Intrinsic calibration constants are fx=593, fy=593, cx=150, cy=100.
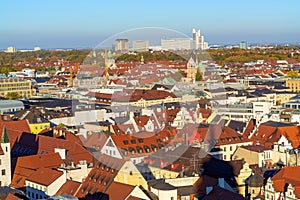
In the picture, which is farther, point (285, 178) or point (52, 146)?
point (52, 146)

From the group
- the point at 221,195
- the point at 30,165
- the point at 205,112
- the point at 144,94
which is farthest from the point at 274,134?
the point at 144,94

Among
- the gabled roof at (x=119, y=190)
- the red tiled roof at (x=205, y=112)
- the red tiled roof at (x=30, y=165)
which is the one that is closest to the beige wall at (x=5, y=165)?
the red tiled roof at (x=30, y=165)

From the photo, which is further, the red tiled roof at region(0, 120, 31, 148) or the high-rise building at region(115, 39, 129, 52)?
the red tiled roof at region(0, 120, 31, 148)

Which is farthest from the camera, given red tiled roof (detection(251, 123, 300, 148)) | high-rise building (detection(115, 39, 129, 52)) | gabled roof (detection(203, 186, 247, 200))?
red tiled roof (detection(251, 123, 300, 148))

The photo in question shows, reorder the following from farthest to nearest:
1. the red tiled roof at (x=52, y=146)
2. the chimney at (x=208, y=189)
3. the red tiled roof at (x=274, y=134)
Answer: the red tiled roof at (x=274, y=134)
the red tiled roof at (x=52, y=146)
the chimney at (x=208, y=189)

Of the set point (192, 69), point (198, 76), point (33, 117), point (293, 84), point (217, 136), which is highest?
point (192, 69)

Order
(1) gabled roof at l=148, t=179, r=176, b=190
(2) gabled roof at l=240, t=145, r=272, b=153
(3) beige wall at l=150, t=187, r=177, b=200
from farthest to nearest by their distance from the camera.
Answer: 1. (2) gabled roof at l=240, t=145, r=272, b=153
2. (1) gabled roof at l=148, t=179, r=176, b=190
3. (3) beige wall at l=150, t=187, r=177, b=200

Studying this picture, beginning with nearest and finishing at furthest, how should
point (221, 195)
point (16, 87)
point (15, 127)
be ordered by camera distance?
point (221, 195) < point (15, 127) < point (16, 87)

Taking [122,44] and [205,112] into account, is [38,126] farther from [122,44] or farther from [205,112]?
[205,112]

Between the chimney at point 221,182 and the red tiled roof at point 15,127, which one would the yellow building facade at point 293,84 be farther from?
the chimney at point 221,182

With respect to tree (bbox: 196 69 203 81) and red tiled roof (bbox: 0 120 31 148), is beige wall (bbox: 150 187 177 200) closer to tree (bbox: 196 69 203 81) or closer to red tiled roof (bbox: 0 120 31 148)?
red tiled roof (bbox: 0 120 31 148)

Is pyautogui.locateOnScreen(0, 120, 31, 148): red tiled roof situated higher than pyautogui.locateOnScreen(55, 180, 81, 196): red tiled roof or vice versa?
pyautogui.locateOnScreen(0, 120, 31, 148): red tiled roof

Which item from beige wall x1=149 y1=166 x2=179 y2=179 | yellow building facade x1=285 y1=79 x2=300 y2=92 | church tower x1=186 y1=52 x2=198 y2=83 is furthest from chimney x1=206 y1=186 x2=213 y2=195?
yellow building facade x1=285 y1=79 x2=300 y2=92

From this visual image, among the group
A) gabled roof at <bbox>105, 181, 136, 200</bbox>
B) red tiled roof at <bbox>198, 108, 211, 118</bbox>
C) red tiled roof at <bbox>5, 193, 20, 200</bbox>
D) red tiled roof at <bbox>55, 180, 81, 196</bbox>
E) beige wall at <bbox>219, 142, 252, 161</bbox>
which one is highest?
red tiled roof at <bbox>198, 108, 211, 118</bbox>
